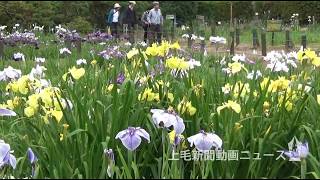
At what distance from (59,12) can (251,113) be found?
594 inches

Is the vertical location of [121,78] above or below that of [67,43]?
above

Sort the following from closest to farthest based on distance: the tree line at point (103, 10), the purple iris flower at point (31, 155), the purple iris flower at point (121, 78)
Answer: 1. the purple iris flower at point (31, 155)
2. the purple iris flower at point (121, 78)
3. the tree line at point (103, 10)

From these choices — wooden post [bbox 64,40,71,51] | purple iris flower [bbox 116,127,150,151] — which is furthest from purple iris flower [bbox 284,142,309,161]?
wooden post [bbox 64,40,71,51]

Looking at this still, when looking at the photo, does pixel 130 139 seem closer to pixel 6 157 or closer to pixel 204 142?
pixel 204 142

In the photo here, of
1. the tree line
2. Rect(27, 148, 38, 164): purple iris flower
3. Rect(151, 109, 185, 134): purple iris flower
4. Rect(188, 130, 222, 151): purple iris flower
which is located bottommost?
the tree line

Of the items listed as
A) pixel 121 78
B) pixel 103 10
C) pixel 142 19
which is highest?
pixel 121 78

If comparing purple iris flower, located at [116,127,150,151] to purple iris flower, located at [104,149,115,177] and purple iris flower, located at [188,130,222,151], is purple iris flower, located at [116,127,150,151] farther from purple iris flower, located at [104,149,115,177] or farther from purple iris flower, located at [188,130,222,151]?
purple iris flower, located at [188,130,222,151]

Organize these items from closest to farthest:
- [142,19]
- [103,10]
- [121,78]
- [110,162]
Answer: [110,162] → [121,78] → [142,19] → [103,10]

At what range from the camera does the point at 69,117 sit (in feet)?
7.62

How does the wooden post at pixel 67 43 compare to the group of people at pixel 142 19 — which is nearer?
the wooden post at pixel 67 43

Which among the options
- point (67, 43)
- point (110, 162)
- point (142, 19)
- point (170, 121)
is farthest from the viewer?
point (142, 19)

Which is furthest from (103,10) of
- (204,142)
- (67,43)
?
(204,142)

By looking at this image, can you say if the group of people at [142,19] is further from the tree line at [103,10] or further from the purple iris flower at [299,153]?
the purple iris flower at [299,153]

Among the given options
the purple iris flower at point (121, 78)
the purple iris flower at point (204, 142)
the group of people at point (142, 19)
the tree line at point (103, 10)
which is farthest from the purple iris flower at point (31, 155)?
the group of people at point (142, 19)
